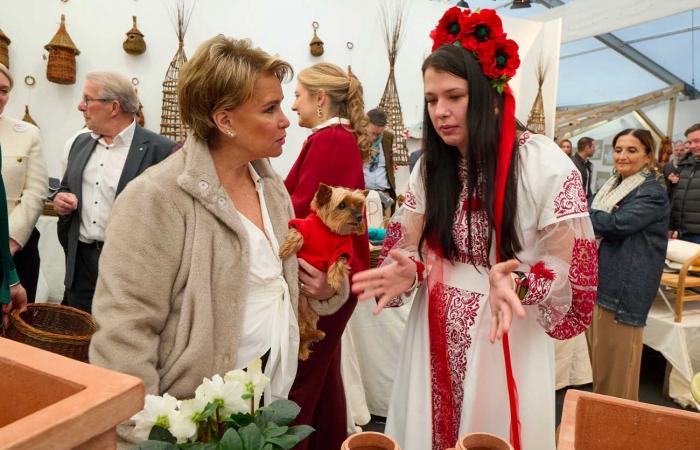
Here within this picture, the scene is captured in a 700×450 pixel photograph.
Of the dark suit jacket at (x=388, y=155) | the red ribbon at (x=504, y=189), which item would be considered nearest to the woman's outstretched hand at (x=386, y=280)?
A: the red ribbon at (x=504, y=189)

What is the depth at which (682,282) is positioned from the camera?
3.29m

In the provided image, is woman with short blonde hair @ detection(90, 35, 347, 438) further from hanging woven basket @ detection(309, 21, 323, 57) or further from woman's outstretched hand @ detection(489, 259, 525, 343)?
hanging woven basket @ detection(309, 21, 323, 57)

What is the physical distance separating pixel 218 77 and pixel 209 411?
847mm

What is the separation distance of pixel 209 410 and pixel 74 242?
2215 millimetres

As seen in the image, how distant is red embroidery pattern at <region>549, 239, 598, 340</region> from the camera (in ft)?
4.42

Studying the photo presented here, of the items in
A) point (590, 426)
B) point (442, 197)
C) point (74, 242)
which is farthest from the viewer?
point (74, 242)

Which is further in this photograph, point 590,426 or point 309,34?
point 309,34

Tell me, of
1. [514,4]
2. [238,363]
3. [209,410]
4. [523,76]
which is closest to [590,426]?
[209,410]

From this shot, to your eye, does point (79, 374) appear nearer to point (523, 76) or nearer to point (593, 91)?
point (523, 76)

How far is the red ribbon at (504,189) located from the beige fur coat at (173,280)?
65 cm

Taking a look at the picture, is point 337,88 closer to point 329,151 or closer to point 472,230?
point 329,151

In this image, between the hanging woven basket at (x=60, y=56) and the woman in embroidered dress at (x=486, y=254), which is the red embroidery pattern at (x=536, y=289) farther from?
the hanging woven basket at (x=60, y=56)

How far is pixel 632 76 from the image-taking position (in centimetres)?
886

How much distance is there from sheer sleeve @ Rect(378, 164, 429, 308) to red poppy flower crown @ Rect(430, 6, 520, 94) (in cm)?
37
